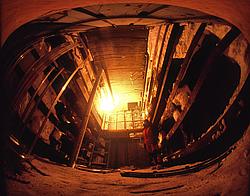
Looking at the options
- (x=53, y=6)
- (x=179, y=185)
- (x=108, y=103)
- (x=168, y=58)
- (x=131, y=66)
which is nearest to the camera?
(x=53, y=6)

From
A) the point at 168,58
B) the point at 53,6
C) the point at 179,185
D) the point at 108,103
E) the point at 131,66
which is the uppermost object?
the point at 108,103

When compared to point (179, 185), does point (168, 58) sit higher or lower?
higher

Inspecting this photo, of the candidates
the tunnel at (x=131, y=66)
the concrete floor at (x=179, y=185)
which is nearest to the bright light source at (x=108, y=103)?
the tunnel at (x=131, y=66)

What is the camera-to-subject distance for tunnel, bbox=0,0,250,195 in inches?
73.4

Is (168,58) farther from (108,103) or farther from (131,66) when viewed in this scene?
(108,103)

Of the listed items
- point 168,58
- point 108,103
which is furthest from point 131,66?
point 108,103

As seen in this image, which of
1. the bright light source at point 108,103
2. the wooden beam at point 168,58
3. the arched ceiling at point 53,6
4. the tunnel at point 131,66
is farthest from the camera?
the bright light source at point 108,103

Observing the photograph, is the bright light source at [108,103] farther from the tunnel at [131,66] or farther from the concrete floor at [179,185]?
the concrete floor at [179,185]

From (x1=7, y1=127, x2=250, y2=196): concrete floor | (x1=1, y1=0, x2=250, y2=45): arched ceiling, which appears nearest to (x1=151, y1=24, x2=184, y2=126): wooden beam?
(x1=1, y1=0, x2=250, y2=45): arched ceiling

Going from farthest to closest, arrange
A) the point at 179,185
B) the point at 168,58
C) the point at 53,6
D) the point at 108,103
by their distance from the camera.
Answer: the point at 108,103 < the point at 168,58 < the point at 179,185 < the point at 53,6

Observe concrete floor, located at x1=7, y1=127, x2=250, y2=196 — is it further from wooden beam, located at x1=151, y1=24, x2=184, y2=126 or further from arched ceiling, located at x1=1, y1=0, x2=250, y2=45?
wooden beam, located at x1=151, y1=24, x2=184, y2=126

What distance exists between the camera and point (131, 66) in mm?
8391

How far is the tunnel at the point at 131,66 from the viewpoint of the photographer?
1864 millimetres

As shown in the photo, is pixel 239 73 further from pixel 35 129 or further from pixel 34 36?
pixel 35 129
